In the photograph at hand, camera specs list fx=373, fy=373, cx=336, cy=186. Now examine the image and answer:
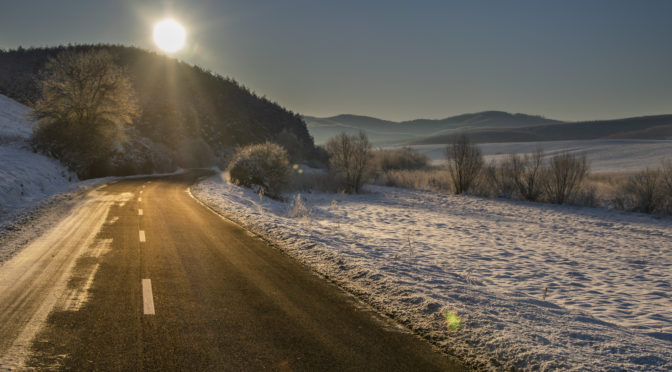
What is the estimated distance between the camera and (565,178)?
26.3 metres

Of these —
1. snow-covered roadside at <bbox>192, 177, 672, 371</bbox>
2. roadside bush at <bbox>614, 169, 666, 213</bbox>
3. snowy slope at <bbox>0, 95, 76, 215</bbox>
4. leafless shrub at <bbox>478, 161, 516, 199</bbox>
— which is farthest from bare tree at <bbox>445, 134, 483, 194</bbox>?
snowy slope at <bbox>0, 95, 76, 215</bbox>

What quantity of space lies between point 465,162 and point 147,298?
30.8 meters

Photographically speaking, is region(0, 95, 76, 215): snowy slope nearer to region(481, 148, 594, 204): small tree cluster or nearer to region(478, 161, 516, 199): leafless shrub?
region(478, 161, 516, 199): leafless shrub

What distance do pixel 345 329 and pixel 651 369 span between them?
3.51 metres

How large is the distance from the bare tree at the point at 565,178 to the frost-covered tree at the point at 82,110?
35.6m

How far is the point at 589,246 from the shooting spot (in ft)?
45.3

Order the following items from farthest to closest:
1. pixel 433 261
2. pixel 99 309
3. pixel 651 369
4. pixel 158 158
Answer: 1. pixel 158 158
2. pixel 433 261
3. pixel 99 309
4. pixel 651 369

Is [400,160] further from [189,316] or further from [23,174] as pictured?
[189,316]

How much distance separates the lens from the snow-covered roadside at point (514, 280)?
4719 millimetres

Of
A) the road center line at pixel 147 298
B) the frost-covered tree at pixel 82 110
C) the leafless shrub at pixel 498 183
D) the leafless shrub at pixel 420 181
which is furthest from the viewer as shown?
the leafless shrub at pixel 420 181

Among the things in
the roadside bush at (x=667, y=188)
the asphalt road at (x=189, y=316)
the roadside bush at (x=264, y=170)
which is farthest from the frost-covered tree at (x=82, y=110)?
the roadside bush at (x=667, y=188)

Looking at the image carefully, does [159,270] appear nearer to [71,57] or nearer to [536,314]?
[536,314]

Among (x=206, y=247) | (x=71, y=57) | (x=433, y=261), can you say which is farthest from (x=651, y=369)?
(x=71, y=57)

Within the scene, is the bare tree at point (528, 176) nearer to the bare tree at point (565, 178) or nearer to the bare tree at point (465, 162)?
the bare tree at point (565, 178)
